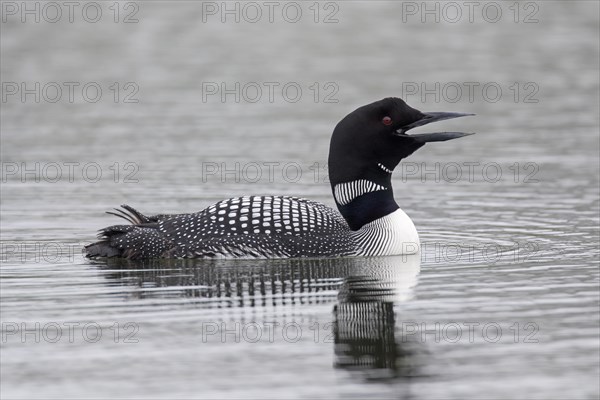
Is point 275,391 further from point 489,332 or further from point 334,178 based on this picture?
point 334,178

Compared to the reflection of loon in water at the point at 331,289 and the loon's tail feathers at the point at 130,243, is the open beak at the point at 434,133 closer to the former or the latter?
the reflection of loon in water at the point at 331,289

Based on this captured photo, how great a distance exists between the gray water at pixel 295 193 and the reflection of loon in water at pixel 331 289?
25 millimetres

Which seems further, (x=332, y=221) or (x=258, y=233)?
(x=332, y=221)

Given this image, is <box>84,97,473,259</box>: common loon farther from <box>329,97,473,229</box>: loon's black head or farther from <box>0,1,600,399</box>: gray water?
<box>0,1,600,399</box>: gray water

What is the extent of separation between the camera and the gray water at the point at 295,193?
5.43 m

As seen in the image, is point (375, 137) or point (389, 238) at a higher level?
point (375, 137)

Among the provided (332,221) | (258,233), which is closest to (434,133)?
(332,221)

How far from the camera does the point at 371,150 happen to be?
7.87 m

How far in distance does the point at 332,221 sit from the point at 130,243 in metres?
1.21

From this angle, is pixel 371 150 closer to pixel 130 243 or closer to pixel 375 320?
pixel 130 243

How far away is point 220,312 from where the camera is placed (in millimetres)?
6395

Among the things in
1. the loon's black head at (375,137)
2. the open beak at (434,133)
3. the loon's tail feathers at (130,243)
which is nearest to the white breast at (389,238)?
the loon's black head at (375,137)

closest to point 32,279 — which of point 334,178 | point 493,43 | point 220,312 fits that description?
point 220,312

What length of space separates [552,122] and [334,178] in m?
5.30
